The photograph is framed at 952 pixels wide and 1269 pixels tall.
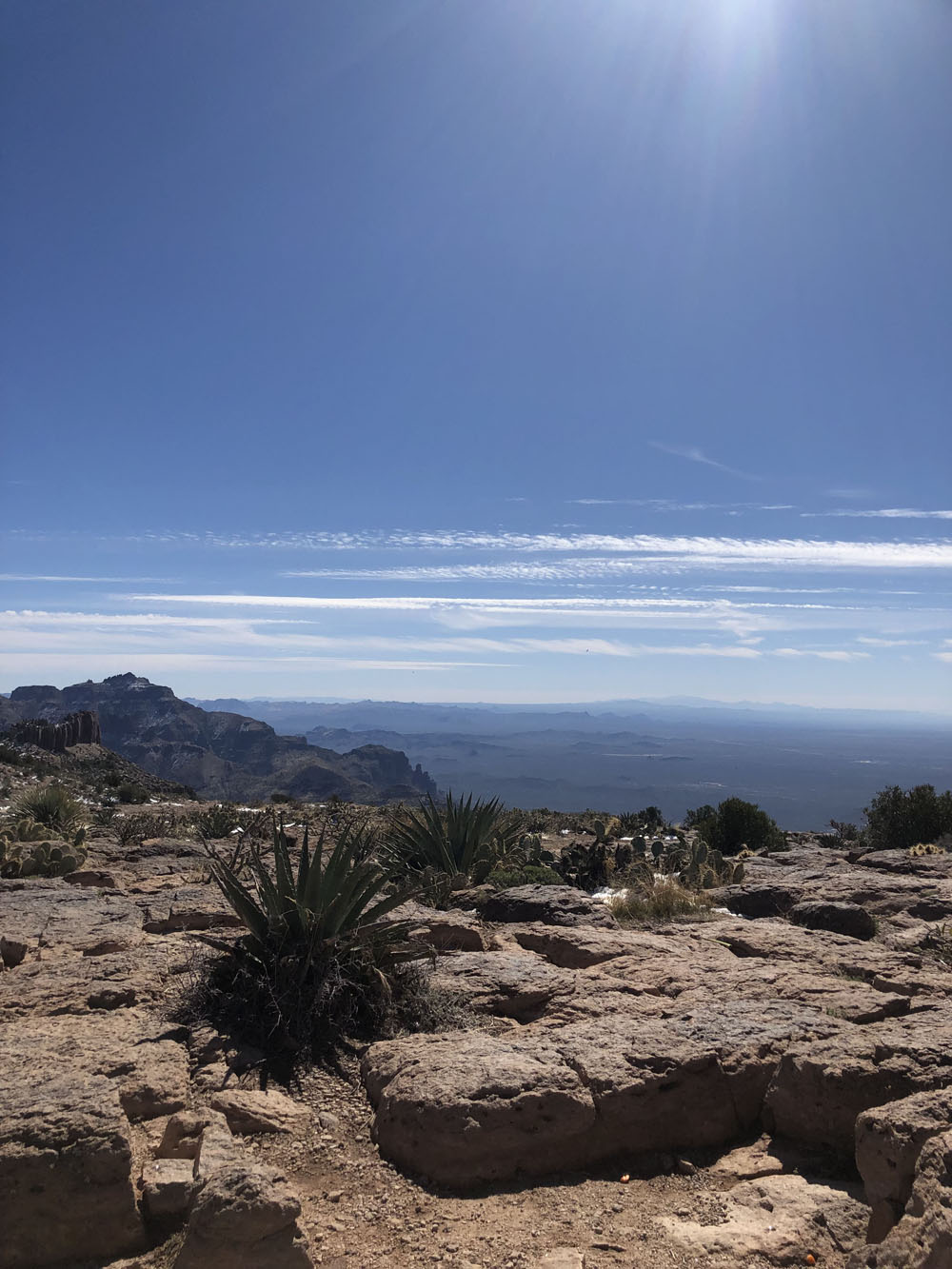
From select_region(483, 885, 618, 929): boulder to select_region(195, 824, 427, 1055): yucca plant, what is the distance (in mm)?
2637

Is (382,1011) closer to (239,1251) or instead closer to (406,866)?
(239,1251)

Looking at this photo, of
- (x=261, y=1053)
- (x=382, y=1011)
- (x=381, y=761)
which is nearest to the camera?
(x=261, y=1053)

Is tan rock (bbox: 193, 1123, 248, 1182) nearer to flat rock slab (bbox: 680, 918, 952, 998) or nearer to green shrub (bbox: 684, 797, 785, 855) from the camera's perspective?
flat rock slab (bbox: 680, 918, 952, 998)

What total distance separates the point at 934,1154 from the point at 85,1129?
348cm

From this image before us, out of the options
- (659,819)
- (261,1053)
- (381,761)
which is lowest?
(381,761)

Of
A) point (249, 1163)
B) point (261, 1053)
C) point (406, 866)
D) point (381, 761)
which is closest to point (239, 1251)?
point (249, 1163)

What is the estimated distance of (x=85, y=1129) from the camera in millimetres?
3336

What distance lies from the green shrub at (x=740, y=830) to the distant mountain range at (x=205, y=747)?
187 ft

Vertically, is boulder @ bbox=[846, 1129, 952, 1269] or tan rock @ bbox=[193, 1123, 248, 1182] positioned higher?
boulder @ bbox=[846, 1129, 952, 1269]

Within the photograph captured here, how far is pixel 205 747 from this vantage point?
113m

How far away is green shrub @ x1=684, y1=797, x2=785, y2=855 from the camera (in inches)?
755

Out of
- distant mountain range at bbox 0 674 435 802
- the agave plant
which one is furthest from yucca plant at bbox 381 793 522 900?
distant mountain range at bbox 0 674 435 802

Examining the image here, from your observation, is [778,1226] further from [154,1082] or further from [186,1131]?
[154,1082]

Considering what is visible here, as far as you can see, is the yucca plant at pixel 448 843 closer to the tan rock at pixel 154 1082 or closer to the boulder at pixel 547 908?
the boulder at pixel 547 908
